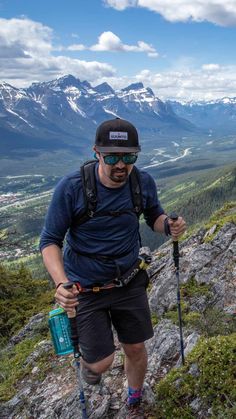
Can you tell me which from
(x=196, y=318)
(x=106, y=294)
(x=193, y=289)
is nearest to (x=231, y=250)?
→ (x=193, y=289)

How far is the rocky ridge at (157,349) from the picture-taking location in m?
8.66

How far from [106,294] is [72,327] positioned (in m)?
0.72

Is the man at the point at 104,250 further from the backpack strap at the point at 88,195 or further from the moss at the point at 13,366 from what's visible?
the moss at the point at 13,366

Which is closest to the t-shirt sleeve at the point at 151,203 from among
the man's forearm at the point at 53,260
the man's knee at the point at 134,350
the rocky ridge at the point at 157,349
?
the man's forearm at the point at 53,260

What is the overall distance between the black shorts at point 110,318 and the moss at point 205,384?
3.95 feet

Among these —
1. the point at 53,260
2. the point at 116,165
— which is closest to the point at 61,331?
the point at 53,260

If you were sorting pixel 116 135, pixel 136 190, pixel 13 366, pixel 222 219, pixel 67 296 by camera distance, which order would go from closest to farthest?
pixel 67 296, pixel 116 135, pixel 136 190, pixel 13 366, pixel 222 219

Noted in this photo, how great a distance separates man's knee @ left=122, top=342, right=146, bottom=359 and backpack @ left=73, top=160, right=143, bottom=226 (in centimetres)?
223

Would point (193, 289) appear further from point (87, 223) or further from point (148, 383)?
point (87, 223)

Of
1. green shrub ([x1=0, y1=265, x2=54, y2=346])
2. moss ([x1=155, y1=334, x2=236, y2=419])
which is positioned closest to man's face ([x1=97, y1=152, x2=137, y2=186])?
moss ([x1=155, y1=334, x2=236, y2=419])

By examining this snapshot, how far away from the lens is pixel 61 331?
668cm

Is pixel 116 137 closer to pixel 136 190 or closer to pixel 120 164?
pixel 120 164

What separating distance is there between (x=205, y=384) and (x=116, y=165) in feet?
13.1

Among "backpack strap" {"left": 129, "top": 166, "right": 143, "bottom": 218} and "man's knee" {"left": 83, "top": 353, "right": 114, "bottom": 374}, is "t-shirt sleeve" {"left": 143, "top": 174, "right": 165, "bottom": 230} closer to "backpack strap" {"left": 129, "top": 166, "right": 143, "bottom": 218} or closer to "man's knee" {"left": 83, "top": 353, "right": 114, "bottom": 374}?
"backpack strap" {"left": 129, "top": 166, "right": 143, "bottom": 218}
